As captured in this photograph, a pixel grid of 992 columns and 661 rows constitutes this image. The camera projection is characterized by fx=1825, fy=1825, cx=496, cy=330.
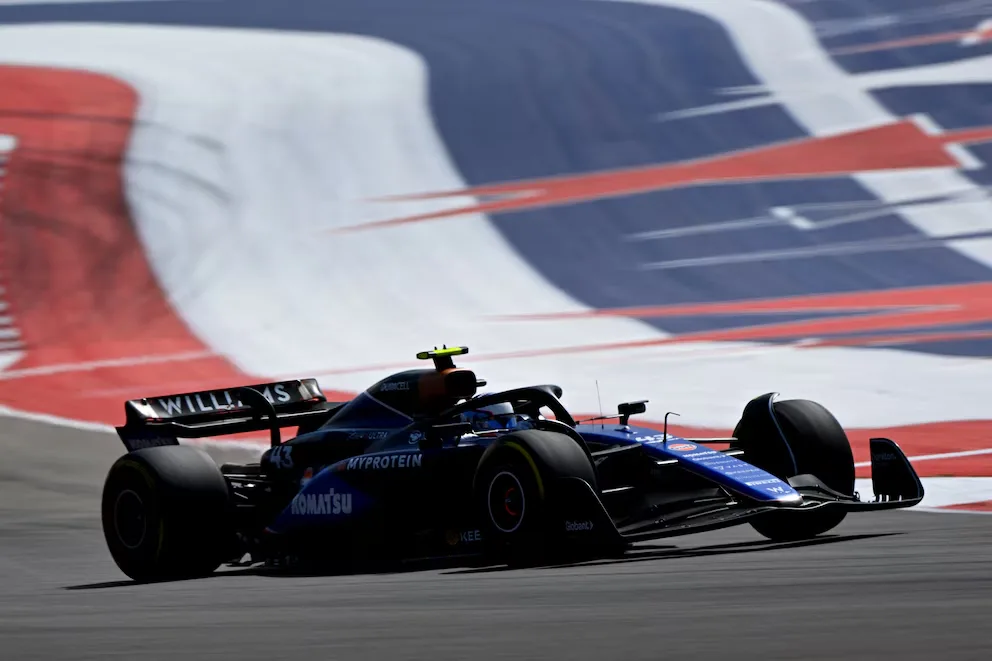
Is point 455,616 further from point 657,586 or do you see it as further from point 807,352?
point 807,352

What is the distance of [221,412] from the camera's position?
11.8 meters

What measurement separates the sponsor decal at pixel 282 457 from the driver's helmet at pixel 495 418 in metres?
1.24

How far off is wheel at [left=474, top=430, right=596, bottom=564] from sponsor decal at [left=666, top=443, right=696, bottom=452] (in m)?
0.63

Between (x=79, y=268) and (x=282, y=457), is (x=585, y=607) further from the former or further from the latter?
(x=79, y=268)

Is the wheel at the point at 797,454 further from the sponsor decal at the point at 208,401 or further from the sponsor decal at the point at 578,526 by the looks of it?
the sponsor decal at the point at 208,401

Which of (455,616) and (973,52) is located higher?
(973,52)

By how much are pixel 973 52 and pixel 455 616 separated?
2863 centimetres

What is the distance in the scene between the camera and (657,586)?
7.89 meters

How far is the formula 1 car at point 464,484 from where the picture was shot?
30.0 ft

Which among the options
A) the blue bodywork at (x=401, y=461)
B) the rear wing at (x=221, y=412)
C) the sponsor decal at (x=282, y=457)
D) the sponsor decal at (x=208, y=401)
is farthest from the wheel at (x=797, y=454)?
the sponsor decal at (x=208, y=401)

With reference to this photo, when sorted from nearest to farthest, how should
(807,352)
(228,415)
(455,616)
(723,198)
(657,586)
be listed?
1. (455,616)
2. (657,586)
3. (228,415)
4. (807,352)
5. (723,198)

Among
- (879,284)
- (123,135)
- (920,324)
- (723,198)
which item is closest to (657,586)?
(920,324)

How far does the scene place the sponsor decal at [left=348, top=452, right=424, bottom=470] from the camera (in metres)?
9.96

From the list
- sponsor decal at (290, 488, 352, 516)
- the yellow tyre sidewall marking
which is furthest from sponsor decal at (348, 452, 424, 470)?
the yellow tyre sidewall marking
